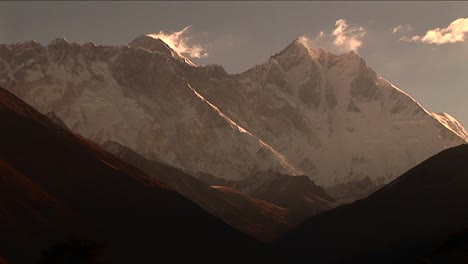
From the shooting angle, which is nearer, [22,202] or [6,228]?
[6,228]

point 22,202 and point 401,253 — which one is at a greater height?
point 401,253

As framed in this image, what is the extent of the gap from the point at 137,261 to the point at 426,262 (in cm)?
7239

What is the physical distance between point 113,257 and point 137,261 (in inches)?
265

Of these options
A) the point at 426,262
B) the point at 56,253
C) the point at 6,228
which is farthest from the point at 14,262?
the point at 426,262

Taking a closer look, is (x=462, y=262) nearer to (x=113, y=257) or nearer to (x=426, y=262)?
(x=426, y=262)

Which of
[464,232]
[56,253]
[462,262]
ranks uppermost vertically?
[464,232]

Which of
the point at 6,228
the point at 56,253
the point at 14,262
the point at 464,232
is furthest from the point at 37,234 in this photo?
the point at 464,232

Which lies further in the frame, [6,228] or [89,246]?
[6,228]

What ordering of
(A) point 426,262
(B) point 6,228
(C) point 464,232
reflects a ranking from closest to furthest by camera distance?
(A) point 426,262 → (C) point 464,232 → (B) point 6,228

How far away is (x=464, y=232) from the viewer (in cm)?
16425

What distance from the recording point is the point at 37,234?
615 ft

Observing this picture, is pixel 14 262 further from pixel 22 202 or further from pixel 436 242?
pixel 436 242

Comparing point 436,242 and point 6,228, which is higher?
point 436,242

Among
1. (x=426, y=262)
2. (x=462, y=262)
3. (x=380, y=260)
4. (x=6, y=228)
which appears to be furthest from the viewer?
(x=380, y=260)
